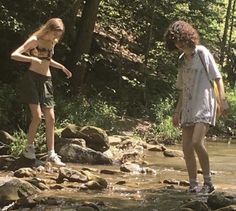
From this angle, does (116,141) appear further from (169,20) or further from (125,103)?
(169,20)

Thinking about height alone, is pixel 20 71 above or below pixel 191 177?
above

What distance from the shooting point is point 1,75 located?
12.1 metres

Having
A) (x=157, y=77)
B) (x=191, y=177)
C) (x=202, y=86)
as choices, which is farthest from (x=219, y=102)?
(x=157, y=77)

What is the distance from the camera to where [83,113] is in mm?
11906

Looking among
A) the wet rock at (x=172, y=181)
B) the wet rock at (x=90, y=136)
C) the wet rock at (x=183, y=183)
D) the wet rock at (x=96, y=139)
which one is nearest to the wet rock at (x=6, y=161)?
the wet rock at (x=90, y=136)

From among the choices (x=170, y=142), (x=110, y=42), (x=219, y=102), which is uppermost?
(x=110, y=42)

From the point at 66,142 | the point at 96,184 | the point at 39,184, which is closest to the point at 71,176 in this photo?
the point at 96,184

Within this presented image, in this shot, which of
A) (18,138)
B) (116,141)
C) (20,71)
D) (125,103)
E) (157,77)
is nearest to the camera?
(18,138)

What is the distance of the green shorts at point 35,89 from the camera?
7.31 m

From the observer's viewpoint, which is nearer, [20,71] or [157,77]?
[20,71]

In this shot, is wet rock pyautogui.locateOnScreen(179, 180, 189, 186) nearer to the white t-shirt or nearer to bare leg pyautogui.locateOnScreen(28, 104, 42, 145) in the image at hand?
the white t-shirt

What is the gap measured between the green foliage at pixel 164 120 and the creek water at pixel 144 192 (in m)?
4.17

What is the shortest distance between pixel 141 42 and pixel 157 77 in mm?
1617

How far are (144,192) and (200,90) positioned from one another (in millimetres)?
1275
